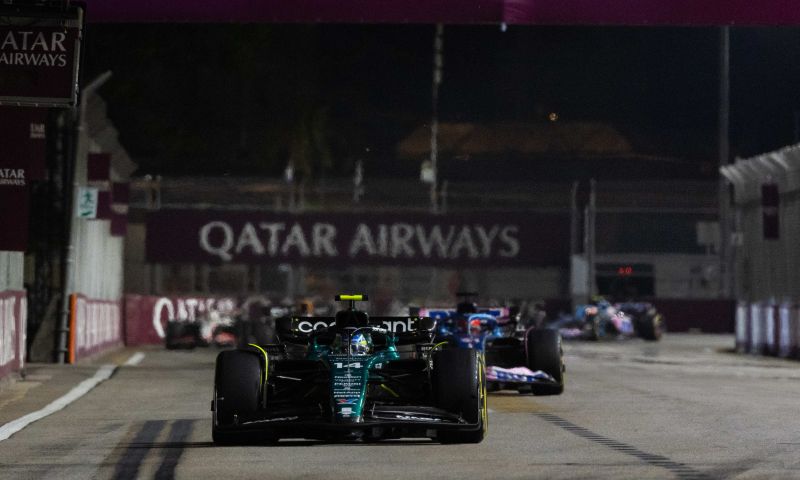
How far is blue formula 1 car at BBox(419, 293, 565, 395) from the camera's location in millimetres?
23312

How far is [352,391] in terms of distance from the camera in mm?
14648

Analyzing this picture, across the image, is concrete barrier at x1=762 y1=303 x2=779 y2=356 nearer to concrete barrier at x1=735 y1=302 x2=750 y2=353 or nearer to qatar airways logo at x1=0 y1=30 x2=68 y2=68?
concrete barrier at x1=735 y1=302 x2=750 y2=353

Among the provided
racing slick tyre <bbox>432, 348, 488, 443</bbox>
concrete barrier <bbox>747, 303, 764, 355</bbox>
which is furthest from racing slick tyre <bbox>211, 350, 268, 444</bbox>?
concrete barrier <bbox>747, 303, 764, 355</bbox>

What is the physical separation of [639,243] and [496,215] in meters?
12.3

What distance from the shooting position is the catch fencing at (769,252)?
1631 inches

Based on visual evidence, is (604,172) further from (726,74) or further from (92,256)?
(92,256)

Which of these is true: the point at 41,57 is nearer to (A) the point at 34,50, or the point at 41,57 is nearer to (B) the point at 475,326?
(A) the point at 34,50

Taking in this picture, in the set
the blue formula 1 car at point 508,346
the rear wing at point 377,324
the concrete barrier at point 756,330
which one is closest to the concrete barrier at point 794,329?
the concrete barrier at point 756,330

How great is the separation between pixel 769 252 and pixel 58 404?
85.4ft

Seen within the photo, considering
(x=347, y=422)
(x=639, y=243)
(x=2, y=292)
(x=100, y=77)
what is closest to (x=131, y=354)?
(x=100, y=77)

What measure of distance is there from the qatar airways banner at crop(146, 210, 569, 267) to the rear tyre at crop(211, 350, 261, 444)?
49.3 meters

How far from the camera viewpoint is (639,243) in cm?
7531

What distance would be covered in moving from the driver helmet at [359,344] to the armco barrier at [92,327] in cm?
2013

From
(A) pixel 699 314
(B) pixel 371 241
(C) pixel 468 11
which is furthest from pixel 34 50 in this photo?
(A) pixel 699 314
